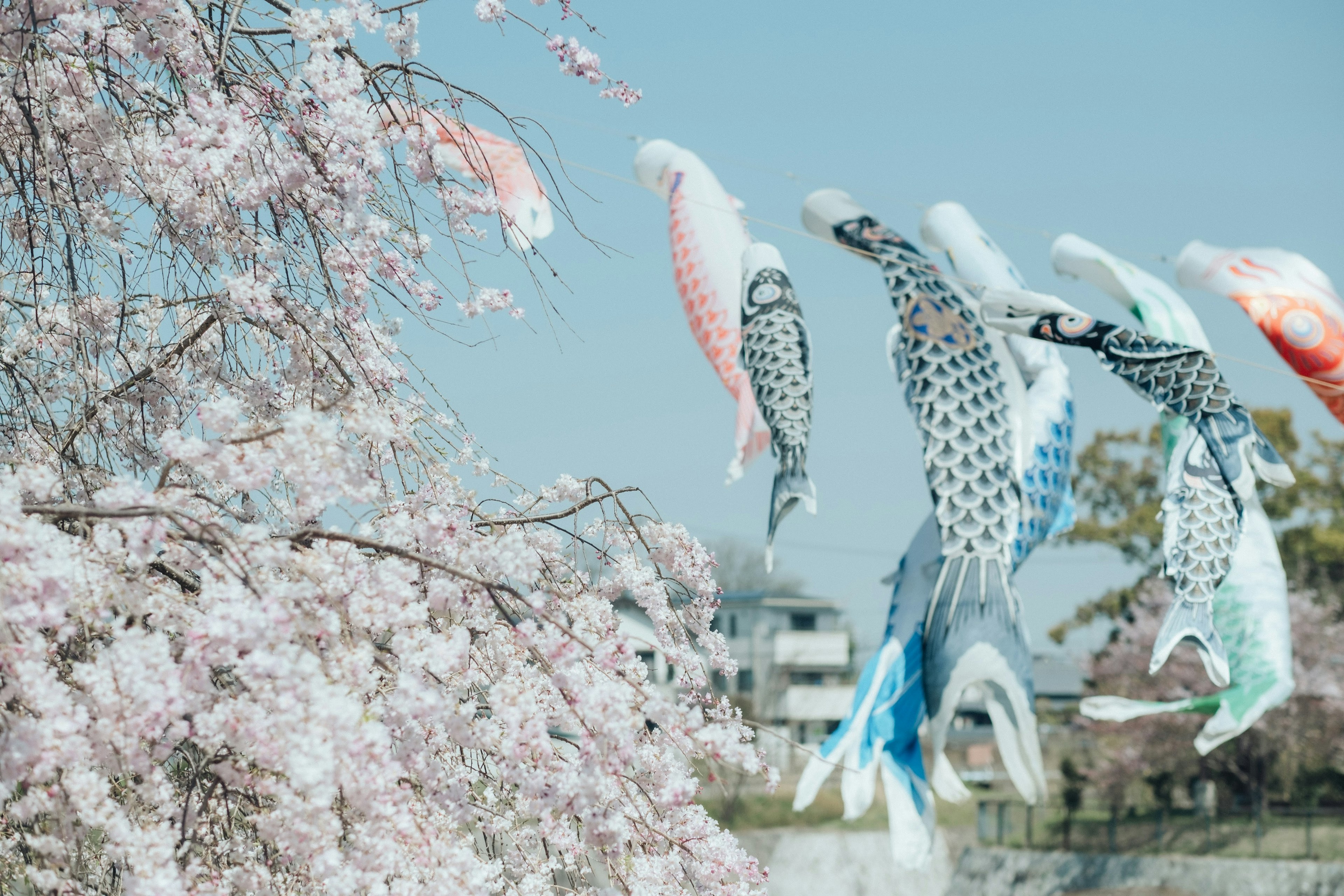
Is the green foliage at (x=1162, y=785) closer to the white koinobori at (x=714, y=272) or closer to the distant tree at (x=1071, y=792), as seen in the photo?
the distant tree at (x=1071, y=792)

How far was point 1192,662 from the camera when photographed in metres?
13.7

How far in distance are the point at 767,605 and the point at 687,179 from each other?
15748 mm

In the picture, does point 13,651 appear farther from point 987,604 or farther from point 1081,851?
point 1081,851

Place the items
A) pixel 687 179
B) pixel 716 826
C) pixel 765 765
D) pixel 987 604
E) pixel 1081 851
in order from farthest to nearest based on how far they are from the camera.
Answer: pixel 1081 851
pixel 687 179
pixel 987 604
pixel 716 826
pixel 765 765

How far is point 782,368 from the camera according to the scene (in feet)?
19.9

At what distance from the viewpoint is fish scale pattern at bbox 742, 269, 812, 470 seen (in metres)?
6.03

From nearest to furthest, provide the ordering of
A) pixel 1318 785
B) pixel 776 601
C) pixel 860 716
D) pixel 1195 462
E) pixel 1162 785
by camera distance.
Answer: pixel 1195 462 → pixel 860 716 → pixel 1318 785 → pixel 1162 785 → pixel 776 601

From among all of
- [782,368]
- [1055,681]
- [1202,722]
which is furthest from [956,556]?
[1055,681]

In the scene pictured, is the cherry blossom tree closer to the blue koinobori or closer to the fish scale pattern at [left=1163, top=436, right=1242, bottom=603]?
A: the blue koinobori

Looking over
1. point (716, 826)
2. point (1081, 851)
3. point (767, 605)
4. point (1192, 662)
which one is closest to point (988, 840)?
point (1081, 851)

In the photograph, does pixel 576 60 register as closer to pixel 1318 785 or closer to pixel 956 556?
pixel 956 556

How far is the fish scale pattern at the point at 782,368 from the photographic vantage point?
6.03 m

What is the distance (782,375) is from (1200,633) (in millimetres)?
2149

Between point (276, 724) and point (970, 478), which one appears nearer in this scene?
point (276, 724)
